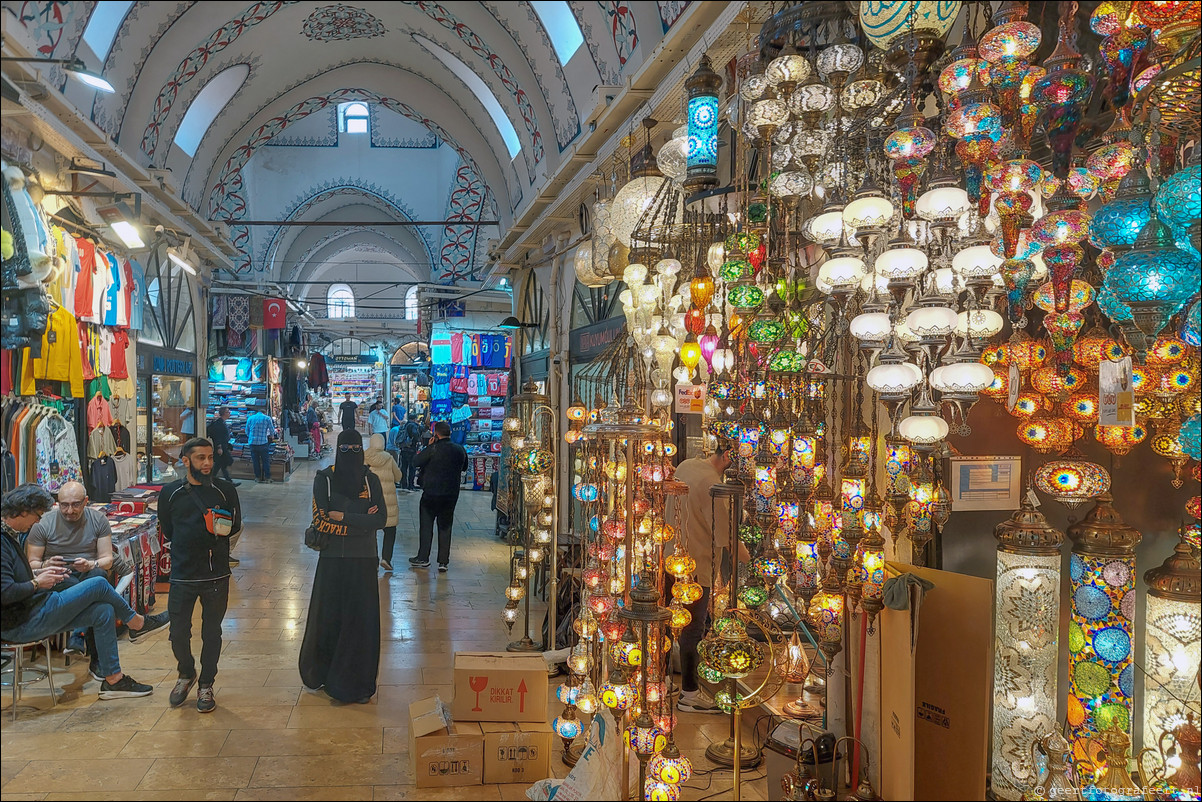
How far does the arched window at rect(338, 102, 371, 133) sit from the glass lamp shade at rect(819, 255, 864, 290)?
33.7ft

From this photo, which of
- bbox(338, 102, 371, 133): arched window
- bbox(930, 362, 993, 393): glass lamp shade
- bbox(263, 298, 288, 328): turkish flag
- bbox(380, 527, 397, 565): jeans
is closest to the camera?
bbox(930, 362, 993, 393): glass lamp shade

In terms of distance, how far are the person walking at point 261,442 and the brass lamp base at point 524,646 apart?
32.5 feet

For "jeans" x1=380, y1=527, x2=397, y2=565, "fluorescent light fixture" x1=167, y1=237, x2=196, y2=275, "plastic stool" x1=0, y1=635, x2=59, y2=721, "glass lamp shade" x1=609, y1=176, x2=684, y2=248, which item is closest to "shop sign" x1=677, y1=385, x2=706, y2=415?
"glass lamp shade" x1=609, y1=176, x2=684, y2=248

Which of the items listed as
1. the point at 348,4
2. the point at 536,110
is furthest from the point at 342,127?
the point at 348,4

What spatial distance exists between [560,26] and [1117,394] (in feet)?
13.6

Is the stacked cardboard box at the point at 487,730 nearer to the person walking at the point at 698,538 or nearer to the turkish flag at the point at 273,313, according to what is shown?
the person walking at the point at 698,538

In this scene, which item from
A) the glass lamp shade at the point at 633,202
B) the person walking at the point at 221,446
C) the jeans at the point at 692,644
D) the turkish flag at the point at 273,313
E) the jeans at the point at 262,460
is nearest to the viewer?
the glass lamp shade at the point at 633,202

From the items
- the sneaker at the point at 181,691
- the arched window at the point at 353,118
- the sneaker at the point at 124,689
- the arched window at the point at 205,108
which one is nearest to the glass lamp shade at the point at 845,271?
the arched window at the point at 205,108

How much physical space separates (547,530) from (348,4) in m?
3.32

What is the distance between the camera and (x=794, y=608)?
3.22 meters

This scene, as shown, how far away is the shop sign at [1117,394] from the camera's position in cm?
211

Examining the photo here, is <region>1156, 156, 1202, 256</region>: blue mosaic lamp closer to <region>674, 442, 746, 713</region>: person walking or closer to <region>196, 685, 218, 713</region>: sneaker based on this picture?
<region>674, 442, 746, 713</region>: person walking

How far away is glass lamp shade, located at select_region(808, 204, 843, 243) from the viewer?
2.41 meters

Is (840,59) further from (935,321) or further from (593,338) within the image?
(593,338)
